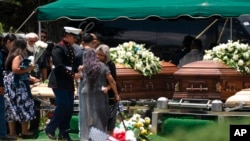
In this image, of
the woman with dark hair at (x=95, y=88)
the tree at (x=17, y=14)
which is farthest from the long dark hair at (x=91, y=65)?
the tree at (x=17, y=14)

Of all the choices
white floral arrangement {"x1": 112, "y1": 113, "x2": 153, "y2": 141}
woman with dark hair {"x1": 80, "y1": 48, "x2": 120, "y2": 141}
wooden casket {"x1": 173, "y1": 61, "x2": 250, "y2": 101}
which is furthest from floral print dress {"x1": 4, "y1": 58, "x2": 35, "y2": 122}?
wooden casket {"x1": 173, "y1": 61, "x2": 250, "y2": 101}

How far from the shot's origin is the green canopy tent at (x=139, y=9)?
12.4 m

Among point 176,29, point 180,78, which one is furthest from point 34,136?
point 176,29

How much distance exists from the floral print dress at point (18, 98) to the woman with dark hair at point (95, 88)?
1342mm

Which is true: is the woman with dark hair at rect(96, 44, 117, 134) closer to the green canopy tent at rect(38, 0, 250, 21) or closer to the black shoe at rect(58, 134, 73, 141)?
the black shoe at rect(58, 134, 73, 141)

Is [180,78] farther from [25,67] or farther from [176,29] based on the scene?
[176,29]

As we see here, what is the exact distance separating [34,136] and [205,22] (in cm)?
475

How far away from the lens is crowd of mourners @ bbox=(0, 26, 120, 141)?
9.83m

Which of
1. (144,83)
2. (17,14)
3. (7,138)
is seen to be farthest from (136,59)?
(17,14)

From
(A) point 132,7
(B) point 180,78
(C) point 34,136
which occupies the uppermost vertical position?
(A) point 132,7

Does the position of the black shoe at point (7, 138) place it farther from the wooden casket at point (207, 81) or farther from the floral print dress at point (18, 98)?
the wooden casket at point (207, 81)

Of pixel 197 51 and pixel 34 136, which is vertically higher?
pixel 197 51

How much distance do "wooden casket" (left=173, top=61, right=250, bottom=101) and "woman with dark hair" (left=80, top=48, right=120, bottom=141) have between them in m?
1.20

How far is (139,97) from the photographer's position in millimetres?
11594
